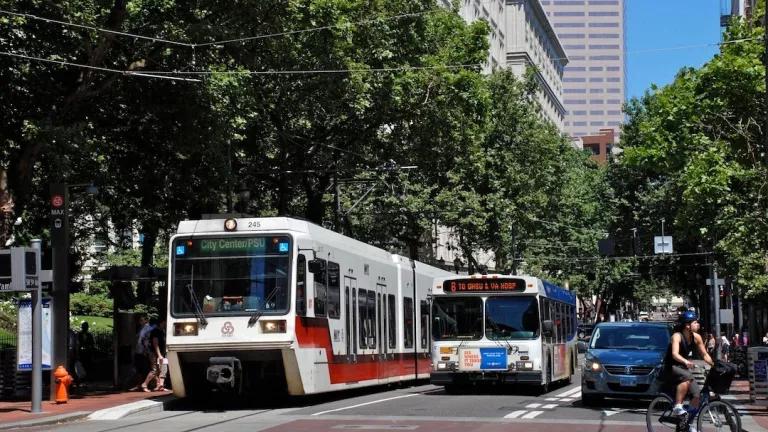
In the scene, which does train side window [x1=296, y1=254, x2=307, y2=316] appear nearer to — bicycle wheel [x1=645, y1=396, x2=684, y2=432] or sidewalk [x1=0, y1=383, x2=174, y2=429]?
sidewalk [x1=0, y1=383, x2=174, y2=429]

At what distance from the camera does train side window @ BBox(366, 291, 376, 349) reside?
24597 mm

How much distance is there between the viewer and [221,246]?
64.1 ft

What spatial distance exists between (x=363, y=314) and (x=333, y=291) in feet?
8.18

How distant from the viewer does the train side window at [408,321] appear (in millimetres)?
28234

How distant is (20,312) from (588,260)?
53186 millimetres

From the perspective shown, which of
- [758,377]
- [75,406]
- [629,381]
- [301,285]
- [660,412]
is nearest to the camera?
[660,412]

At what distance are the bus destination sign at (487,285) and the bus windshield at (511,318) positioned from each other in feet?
0.70

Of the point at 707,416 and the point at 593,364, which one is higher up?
the point at 593,364

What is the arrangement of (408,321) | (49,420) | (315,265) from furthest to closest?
(408,321), (315,265), (49,420)

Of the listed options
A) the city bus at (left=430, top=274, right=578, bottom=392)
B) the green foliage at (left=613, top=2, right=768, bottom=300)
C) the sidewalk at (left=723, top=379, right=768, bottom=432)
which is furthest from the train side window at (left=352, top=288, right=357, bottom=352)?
the green foliage at (left=613, top=2, right=768, bottom=300)

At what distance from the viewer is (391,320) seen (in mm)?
26859

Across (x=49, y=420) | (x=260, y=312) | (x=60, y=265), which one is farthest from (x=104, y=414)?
(x=60, y=265)

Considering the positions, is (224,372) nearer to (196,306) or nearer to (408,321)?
(196,306)

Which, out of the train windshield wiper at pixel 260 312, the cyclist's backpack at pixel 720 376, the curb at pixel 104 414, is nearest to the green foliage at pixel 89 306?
the curb at pixel 104 414
